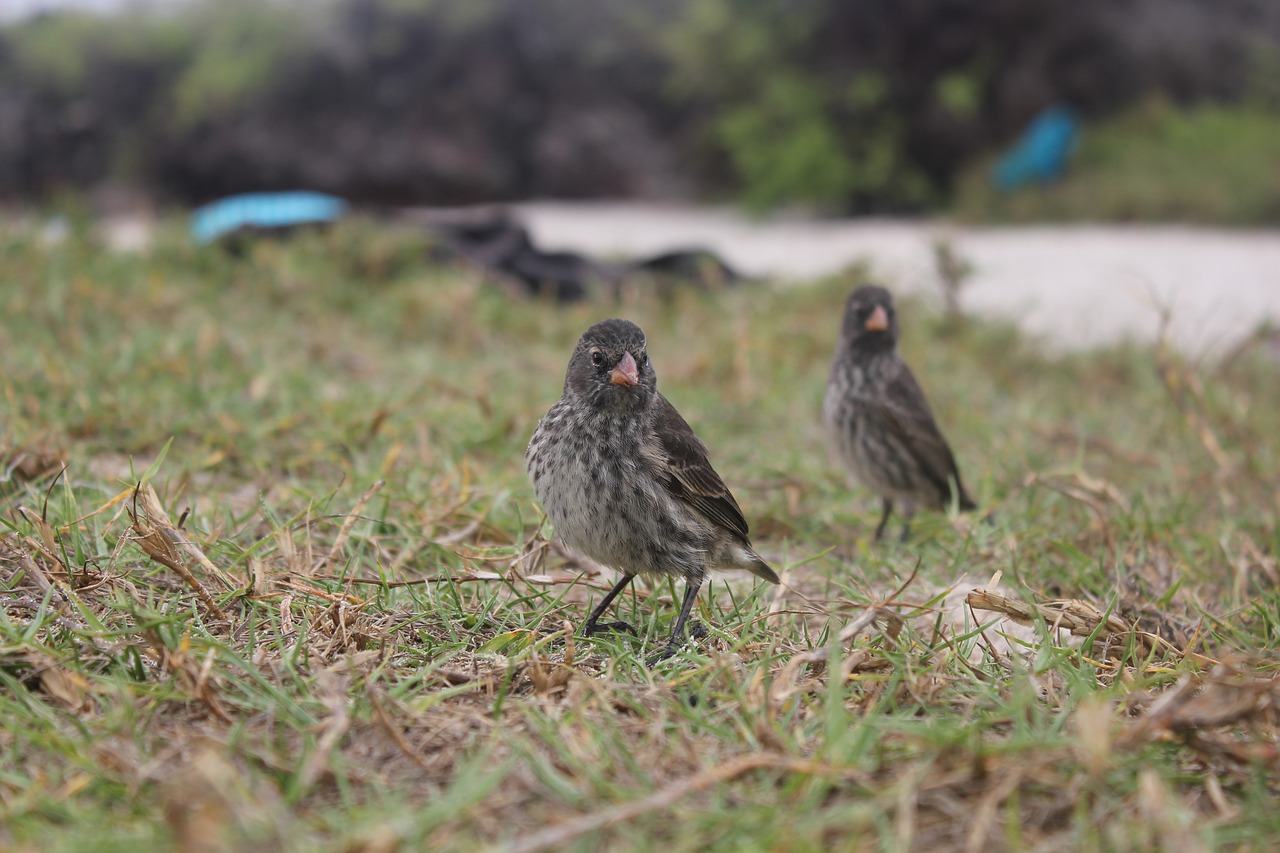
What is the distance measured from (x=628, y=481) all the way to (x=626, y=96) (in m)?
16.8

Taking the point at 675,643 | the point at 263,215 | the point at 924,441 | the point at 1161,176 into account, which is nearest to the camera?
the point at 675,643

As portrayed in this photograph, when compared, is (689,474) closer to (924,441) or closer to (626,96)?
(924,441)

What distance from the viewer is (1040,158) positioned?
15.4 meters

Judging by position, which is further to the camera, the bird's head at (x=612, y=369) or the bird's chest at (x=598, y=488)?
the bird's head at (x=612, y=369)

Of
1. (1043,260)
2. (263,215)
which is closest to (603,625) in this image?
(263,215)

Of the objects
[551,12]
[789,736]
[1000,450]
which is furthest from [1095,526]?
[551,12]

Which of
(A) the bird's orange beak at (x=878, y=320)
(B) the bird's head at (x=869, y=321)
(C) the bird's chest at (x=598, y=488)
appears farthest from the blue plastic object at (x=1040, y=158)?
(C) the bird's chest at (x=598, y=488)

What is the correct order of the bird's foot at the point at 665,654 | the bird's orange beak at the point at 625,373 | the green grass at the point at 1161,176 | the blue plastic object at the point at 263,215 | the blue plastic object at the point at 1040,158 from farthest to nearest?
the blue plastic object at the point at 1040,158
the green grass at the point at 1161,176
the blue plastic object at the point at 263,215
the bird's orange beak at the point at 625,373
the bird's foot at the point at 665,654

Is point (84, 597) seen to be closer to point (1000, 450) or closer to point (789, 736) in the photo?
point (789, 736)

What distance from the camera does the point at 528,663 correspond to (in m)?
2.52

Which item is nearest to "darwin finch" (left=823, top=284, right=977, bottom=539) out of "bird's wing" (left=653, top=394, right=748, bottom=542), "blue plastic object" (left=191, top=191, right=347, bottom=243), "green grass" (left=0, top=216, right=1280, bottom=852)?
"green grass" (left=0, top=216, right=1280, bottom=852)

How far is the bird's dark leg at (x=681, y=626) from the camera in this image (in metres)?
2.78

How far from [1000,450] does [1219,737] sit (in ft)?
10.1

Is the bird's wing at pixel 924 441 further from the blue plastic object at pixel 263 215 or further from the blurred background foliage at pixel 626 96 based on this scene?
the blurred background foliage at pixel 626 96
